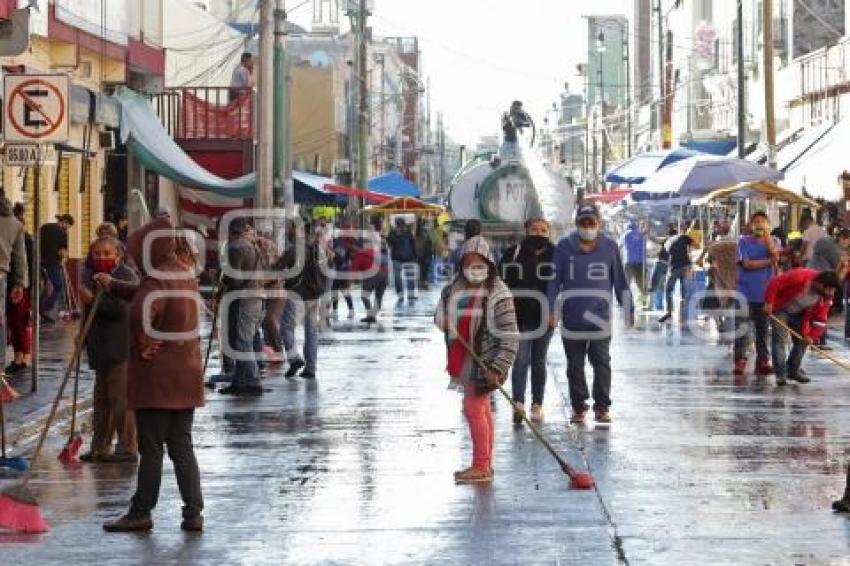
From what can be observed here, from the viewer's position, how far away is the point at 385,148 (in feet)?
371

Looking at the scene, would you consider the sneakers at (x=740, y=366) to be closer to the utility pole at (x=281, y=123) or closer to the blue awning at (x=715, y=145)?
the utility pole at (x=281, y=123)

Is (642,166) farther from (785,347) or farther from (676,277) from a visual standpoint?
(785,347)

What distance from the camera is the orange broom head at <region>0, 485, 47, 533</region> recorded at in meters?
10.9

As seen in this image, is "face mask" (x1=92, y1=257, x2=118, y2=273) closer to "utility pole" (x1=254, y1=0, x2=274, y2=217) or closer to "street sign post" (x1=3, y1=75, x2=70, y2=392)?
"street sign post" (x1=3, y1=75, x2=70, y2=392)

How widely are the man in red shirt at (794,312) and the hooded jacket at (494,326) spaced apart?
6759 millimetres

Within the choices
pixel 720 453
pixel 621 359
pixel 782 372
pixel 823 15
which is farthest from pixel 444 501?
pixel 823 15

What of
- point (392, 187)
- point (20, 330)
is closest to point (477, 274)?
point (20, 330)

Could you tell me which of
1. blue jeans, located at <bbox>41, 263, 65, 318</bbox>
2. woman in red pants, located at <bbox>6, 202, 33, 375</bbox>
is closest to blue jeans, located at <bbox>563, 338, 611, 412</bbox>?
woman in red pants, located at <bbox>6, 202, 33, 375</bbox>

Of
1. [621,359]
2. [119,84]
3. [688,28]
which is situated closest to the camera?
[621,359]

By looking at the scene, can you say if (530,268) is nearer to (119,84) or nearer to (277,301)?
(277,301)

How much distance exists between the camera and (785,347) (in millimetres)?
20766

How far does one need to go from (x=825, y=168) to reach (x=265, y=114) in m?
9.67

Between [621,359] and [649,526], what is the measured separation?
13.2 metres

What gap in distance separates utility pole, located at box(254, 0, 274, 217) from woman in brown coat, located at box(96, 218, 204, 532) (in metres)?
20.2
